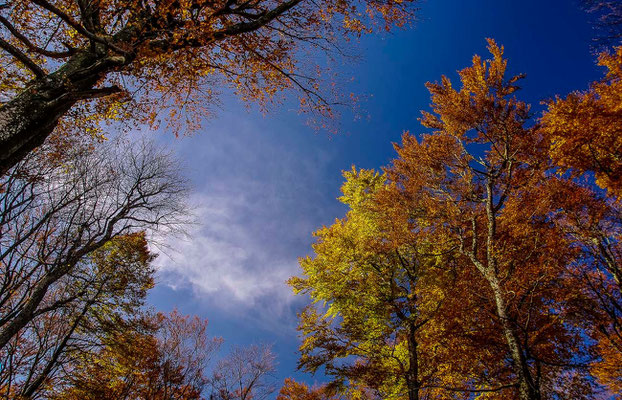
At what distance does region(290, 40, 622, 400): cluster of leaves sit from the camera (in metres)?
5.50

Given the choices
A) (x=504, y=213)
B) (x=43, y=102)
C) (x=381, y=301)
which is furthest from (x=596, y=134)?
(x=43, y=102)

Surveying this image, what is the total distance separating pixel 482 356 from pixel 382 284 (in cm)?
316

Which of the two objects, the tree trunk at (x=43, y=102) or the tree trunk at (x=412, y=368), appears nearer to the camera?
the tree trunk at (x=43, y=102)

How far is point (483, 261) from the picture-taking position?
6.52m

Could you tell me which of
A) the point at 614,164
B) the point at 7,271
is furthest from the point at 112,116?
the point at 614,164

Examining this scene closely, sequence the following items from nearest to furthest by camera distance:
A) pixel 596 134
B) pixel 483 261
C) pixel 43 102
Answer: pixel 43 102
pixel 483 261
pixel 596 134

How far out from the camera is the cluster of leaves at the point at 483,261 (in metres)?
5.50

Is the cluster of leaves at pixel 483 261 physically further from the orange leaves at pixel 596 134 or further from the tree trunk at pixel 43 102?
the tree trunk at pixel 43 102

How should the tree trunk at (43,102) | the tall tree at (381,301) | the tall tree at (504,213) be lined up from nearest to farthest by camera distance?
the tree trunk at (43,102) < the tall tree at (504,213) < the tall tree at (381,301)

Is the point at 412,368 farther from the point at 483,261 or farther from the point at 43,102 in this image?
the point at 43,102

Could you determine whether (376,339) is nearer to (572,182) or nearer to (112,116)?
(572,182)

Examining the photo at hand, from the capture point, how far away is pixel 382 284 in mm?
8422

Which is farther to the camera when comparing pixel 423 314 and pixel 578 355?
pixel 423 314

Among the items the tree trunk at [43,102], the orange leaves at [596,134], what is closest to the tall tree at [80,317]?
the tree trunk at [43,102]
